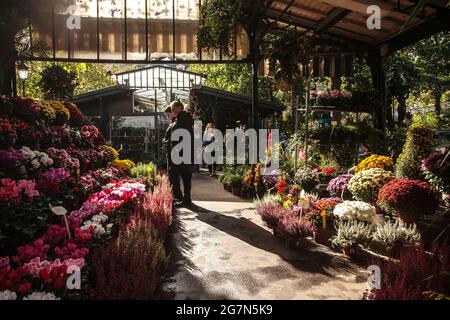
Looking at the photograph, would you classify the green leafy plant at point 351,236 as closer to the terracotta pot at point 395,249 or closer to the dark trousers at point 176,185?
the terracotta pot at point 395,249

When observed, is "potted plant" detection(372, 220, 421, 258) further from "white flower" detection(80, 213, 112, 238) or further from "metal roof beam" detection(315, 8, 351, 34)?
"metal roof beam" detection(315, 8, 351, 34)

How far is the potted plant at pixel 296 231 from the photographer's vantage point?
16.0ft

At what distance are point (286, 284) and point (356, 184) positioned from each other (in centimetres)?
302

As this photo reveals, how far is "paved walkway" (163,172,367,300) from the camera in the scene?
140 inches

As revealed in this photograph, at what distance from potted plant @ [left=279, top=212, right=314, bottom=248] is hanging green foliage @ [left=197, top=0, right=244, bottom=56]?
3929 millimetres

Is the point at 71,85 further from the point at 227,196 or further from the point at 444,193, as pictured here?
the point at 444,193

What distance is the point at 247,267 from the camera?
422 cm

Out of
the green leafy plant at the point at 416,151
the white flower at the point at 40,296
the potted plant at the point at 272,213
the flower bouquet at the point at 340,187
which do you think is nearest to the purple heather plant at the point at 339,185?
the flower bouquet at the point at 340,187

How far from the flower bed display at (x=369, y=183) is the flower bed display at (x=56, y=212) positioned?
3.15 meters

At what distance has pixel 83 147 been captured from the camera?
277 inches

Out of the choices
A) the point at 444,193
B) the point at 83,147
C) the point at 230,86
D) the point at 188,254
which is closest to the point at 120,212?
the point at 188,254

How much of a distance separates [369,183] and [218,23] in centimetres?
403

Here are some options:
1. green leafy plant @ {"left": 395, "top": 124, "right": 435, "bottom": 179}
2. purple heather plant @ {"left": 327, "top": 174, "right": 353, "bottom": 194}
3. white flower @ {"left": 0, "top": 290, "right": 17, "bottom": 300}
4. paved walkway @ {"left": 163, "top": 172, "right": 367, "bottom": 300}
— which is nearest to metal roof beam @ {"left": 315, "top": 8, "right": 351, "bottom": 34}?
green leafy plant @ {"left": 395, "top": 124, "right": 435, "bottom": 179}

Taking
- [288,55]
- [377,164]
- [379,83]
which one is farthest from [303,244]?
[379,83]
